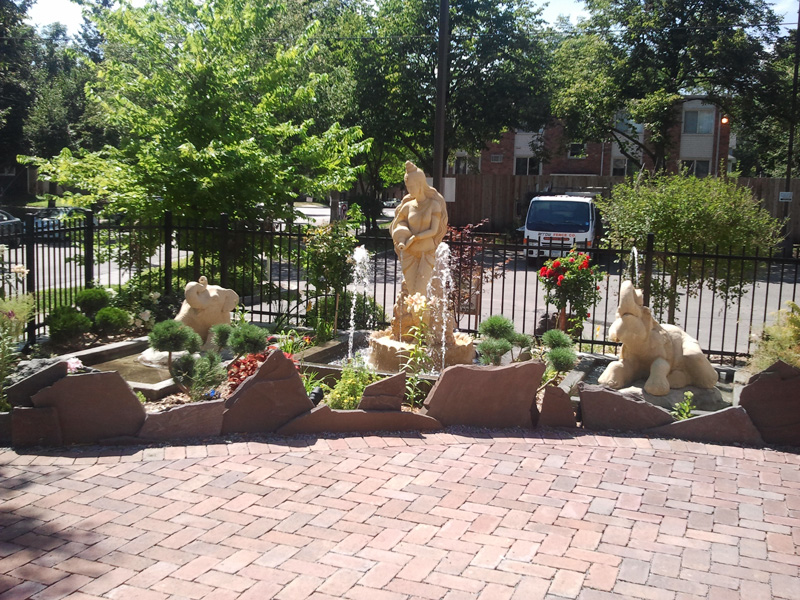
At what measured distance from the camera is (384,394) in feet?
22.8

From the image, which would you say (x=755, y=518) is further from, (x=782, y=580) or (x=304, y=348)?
(x=304, y=348)

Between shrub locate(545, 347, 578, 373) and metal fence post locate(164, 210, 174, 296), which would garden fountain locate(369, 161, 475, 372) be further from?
metal fence post locate(164, 210, 174, 296)

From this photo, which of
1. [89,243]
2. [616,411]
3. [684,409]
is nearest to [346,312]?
[89,243]

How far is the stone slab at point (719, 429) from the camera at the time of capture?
6844 millimetres

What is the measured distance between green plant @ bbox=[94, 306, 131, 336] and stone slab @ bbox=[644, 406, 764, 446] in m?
6.42

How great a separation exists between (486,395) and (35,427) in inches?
146

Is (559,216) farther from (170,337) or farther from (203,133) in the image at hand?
(170,337)

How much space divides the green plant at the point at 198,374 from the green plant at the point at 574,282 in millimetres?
4081

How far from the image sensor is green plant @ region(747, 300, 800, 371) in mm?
7738

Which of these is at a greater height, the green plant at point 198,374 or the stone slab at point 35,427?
the green plant at point 198,374

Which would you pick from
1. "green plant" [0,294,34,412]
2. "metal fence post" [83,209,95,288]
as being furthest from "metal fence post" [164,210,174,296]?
"green plant" [0,294,34,412]

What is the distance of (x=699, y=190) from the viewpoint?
1176 centimetres

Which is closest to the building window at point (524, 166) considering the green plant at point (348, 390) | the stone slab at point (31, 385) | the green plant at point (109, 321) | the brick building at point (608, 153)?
the brick building at point (608, 153)

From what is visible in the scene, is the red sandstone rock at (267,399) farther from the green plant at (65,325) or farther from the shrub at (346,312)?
the green plant at (65,325)
